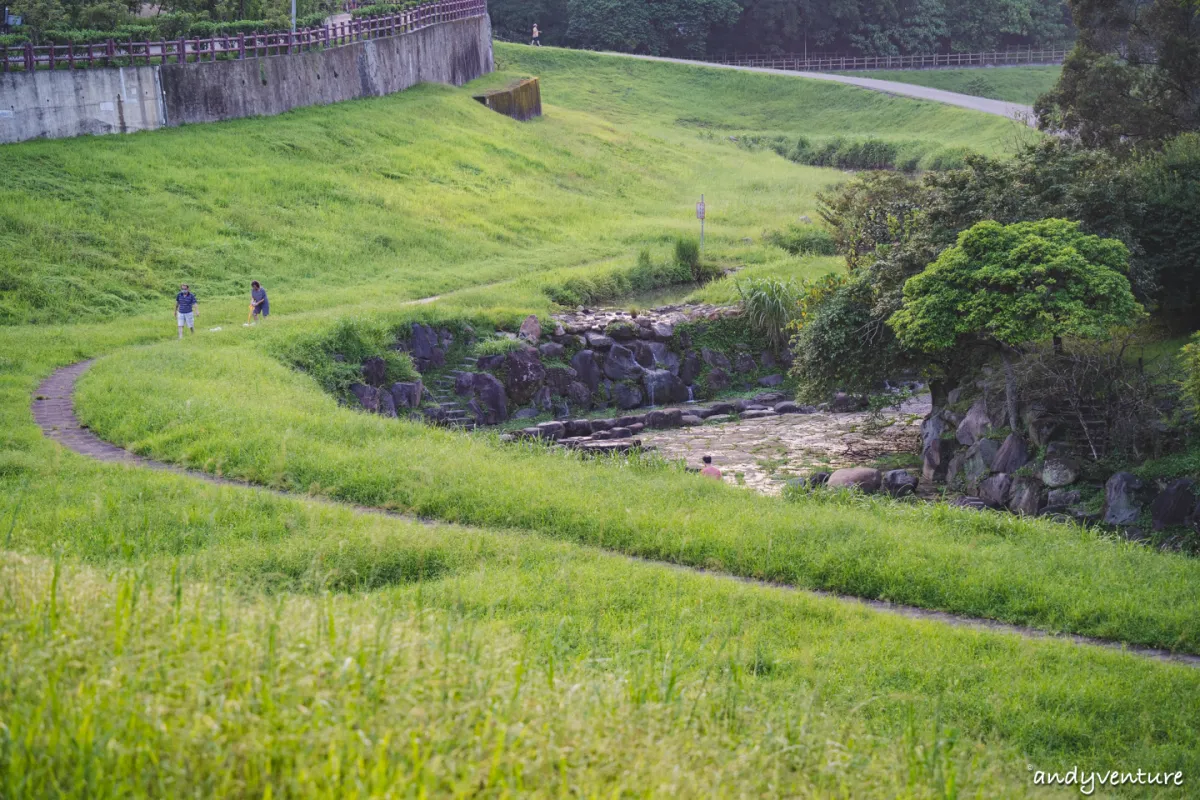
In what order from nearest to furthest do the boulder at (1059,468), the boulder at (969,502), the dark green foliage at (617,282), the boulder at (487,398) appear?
the boulder at (1059,468)
the boulder at (969,502)
the boulder at (487,398)
the dark green foliage at (617,282)

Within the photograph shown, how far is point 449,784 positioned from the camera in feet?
17.1

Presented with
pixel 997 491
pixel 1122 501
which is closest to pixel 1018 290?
pixel 997 491

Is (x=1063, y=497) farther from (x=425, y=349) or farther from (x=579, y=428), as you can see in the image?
(x=425, y=349)

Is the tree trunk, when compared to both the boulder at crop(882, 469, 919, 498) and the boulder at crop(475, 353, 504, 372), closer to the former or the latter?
the boulder at crop(882, 469, 919, 498)

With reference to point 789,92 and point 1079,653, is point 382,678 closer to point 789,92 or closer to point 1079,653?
point 1079,653

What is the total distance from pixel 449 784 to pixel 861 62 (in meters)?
85.8

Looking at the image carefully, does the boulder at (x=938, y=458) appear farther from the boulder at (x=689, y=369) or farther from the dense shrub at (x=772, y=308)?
the boulder at (x=689, y=369)

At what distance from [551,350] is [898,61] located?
6595 centimetres

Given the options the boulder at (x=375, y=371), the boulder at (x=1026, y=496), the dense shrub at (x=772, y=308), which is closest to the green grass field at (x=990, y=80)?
the dense shrub at (x=772, y=308)

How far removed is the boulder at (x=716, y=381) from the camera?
28.0m

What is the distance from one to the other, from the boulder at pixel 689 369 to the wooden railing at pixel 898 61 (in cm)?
6179

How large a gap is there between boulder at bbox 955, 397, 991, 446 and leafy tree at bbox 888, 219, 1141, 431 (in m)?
0.69

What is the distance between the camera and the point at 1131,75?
28.0 meters

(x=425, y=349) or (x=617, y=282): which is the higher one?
(x=617, y=282)
